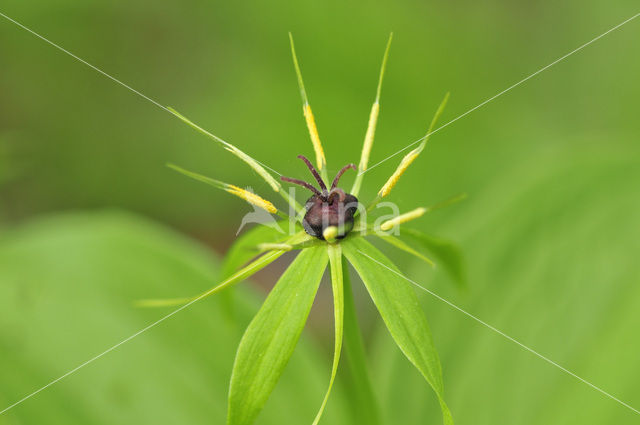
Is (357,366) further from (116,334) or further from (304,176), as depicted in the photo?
(304,176)

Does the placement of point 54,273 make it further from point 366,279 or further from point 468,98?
point 468,98

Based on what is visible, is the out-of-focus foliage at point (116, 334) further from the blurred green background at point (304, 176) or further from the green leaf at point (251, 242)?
the green leaf at point (251, 242)

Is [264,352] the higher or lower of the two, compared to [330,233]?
lower

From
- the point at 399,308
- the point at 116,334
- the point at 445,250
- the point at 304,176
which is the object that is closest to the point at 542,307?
the point at 445,250

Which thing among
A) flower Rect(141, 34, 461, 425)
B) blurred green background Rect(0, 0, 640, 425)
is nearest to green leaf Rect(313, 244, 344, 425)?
flower Rect(141, 34, 461, 425)

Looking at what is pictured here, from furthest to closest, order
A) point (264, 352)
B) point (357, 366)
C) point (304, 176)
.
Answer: point (304, 176)
point (357, 366)
point (264, 352)

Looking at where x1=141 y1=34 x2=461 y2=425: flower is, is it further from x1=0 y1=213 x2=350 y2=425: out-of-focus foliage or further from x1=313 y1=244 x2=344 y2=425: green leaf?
x1=0 y1=213 x2=350 y2=425: out-of-focus foliage
